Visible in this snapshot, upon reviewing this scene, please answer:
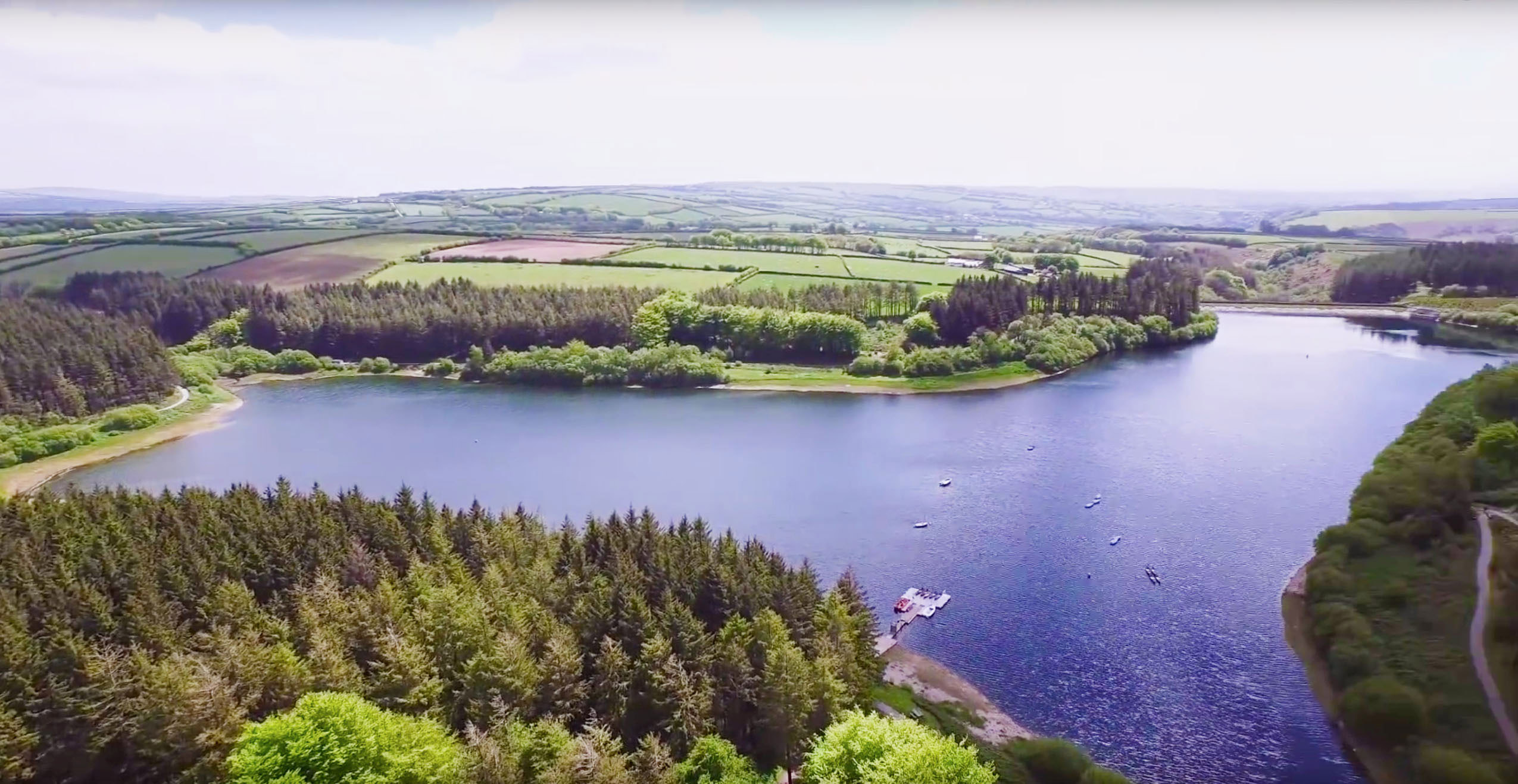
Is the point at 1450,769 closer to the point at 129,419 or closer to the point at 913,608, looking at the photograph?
the point at 913,608

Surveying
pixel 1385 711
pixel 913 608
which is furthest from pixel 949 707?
pixel 1385 711

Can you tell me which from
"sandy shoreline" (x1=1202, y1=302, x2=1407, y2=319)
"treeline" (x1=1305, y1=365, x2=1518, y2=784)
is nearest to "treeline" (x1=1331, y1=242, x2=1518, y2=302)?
"sandy shoreline" (x1=1202, y1=302, x2=1407, y2=319)

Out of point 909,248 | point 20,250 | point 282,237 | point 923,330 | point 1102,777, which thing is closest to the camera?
point 1102,777

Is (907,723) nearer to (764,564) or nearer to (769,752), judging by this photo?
(769,752)

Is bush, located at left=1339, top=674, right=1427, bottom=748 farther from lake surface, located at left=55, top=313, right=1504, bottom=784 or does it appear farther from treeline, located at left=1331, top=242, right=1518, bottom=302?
treeline, located at left=1331, top=242, right=1518, bottom=302

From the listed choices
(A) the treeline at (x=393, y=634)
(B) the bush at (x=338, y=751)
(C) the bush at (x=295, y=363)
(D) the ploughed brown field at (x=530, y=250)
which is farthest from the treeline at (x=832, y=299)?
(B) the bush at (x=338, y=751)
